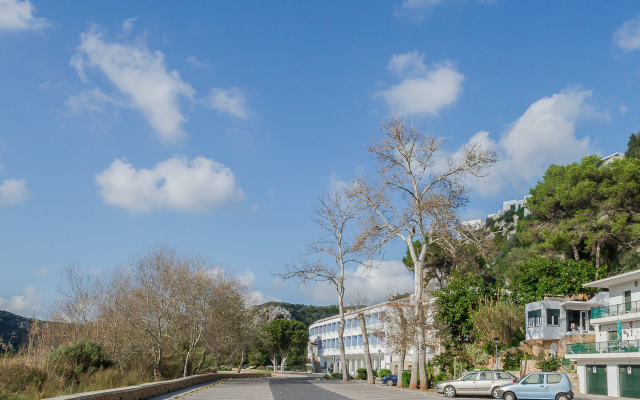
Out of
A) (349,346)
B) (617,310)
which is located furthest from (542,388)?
(349,346)

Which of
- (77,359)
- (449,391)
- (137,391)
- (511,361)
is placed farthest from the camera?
(511,361)

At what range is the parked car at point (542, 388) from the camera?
24.7 meters

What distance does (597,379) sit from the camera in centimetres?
3212

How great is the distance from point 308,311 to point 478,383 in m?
114

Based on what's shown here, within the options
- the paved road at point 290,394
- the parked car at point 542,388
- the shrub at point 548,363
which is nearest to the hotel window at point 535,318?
the shrub at point 548,363

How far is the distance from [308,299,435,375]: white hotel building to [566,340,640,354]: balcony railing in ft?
103

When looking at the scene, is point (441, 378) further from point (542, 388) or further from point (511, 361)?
point (542, 388)

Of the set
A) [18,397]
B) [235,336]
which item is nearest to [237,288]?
[235,336]

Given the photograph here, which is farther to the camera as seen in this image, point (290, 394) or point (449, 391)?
point (449, 391)

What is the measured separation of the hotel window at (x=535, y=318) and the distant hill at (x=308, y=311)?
313 feet

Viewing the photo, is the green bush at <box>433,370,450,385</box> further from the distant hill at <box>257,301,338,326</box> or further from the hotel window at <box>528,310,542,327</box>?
the distant hill at <box>257,301,338,326</box>

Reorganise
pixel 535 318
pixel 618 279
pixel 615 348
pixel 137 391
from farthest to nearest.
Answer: pixel 535 318, pixel 618 279, pixel 615 348, pixel 137 391

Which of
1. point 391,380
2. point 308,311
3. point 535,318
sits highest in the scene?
point 535,318

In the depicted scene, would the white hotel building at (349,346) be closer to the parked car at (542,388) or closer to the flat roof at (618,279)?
the flat roof at (618,279)
